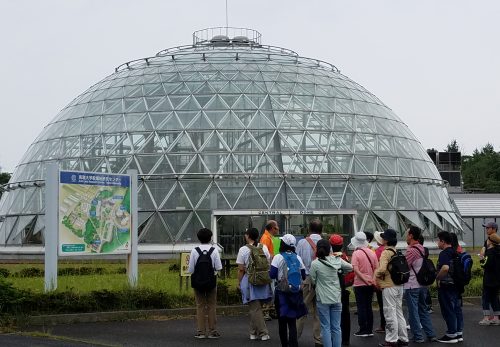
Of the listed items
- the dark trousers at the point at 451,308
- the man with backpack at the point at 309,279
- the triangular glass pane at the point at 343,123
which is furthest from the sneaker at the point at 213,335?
the triangular glass pane at the point at 343,123

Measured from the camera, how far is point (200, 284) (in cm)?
1398

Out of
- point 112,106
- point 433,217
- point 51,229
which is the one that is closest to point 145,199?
point 112,106

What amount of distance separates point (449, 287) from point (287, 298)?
13.4 ft

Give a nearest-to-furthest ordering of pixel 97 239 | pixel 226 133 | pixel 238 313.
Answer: pixel 238 313 < pixel 97 239 < pixel 226 133

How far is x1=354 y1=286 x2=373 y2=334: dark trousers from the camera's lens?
14492mm

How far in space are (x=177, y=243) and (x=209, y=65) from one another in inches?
477

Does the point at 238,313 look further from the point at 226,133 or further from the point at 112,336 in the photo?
the point at 226,133

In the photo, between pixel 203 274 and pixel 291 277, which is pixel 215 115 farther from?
pixel 291 277

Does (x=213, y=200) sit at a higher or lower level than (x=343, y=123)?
lower

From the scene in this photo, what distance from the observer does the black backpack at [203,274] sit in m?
14.0

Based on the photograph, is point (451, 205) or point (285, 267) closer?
point (285, 267)

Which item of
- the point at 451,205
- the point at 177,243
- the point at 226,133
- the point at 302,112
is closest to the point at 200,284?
the point at 177,243

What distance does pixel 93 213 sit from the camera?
19297mm

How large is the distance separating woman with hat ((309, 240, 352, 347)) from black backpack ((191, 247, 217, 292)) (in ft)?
8.10
